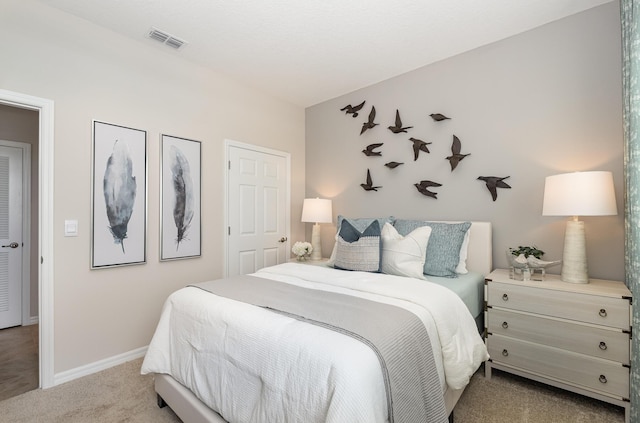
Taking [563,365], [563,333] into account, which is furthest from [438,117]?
[563,365]

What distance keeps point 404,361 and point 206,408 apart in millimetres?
1023

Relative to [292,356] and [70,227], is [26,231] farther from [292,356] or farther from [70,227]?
[292,356]

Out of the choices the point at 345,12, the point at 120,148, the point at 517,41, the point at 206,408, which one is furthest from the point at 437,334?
the point at 120,148

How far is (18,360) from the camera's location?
2.55 meters

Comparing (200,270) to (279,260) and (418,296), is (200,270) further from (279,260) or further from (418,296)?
(418,296)

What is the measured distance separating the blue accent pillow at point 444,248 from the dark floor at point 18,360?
10.2 feet

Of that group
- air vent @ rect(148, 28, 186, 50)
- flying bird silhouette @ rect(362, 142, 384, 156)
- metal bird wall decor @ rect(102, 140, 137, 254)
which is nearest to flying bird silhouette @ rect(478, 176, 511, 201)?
flying bird silhouette @ rect(362, 142, 384, 156)

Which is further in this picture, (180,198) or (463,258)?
(180,198)

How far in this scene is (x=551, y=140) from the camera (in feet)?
7.88

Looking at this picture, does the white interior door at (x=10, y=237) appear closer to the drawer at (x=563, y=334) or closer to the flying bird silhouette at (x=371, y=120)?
the flying bird silhouette at (x=371, y=120)

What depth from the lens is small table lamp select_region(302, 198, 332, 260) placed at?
3.61 meters

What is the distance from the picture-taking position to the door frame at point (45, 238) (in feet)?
7.06

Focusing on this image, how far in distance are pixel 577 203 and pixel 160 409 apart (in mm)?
2984

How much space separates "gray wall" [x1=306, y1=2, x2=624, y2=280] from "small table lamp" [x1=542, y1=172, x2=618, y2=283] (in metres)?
0.29
